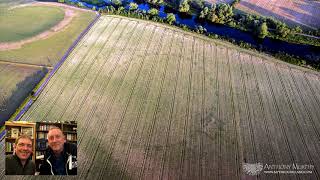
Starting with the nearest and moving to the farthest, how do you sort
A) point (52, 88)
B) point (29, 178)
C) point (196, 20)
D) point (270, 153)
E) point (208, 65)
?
1. point (29, 178)
2. point (270, 153)
3. point (52, 88)
4. point (208, 65)
5. point (196, 20)

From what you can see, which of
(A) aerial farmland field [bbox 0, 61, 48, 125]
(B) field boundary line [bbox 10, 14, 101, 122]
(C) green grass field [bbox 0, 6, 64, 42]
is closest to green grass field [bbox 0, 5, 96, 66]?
(B) field boundary line [bbox 10, 14, 101, 122]

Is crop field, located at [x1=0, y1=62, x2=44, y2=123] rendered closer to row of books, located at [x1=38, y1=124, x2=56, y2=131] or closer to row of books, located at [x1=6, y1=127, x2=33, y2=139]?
row of books, located at [x1=6, y1=127, x2=33, y2=139]

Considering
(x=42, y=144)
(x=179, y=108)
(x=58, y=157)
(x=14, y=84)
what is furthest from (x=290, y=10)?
(x=42, y=144)

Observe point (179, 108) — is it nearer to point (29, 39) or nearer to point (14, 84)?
point (14, 84)

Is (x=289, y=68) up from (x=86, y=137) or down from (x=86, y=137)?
up

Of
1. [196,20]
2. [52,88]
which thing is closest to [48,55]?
[52,88]

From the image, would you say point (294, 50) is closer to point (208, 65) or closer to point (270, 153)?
point (208, 65)

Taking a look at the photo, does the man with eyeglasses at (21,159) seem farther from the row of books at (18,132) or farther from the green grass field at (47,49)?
the green grass field at (47,49)
